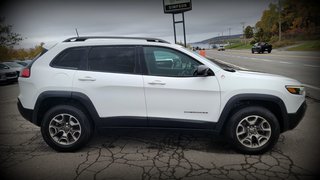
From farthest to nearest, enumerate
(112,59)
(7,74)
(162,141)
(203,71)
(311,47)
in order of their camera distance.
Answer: (311,47)
(7,74)
(162,141)
(112,59)
(203,71)

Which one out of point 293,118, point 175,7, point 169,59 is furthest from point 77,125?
point 175,7

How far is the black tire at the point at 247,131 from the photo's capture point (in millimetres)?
3453

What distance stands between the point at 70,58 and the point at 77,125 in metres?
1.05

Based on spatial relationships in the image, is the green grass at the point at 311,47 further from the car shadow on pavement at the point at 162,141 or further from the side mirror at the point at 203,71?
the side mirror at the point at 203,71

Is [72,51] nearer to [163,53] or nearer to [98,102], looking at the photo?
[98,102]

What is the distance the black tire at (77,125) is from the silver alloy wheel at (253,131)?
2.29 m

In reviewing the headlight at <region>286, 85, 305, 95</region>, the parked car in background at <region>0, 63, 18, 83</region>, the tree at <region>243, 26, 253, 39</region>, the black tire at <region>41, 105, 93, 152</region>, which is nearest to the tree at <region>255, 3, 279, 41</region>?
the tree at <region>243, 26, 253, 39</region>

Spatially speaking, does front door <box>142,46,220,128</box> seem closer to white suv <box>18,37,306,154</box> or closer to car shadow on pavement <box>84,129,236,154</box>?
white suv <box>18,37,306,154</box>

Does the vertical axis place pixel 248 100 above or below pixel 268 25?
below

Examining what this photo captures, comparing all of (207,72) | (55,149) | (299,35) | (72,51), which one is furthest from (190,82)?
(299,35)

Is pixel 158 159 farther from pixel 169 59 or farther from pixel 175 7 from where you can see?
pixel 175 7

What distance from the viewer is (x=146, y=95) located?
3551 millimetres

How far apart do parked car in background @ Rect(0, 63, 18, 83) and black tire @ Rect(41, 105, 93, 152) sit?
38.4 feet

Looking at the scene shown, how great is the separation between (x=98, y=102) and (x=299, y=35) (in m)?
58.4
